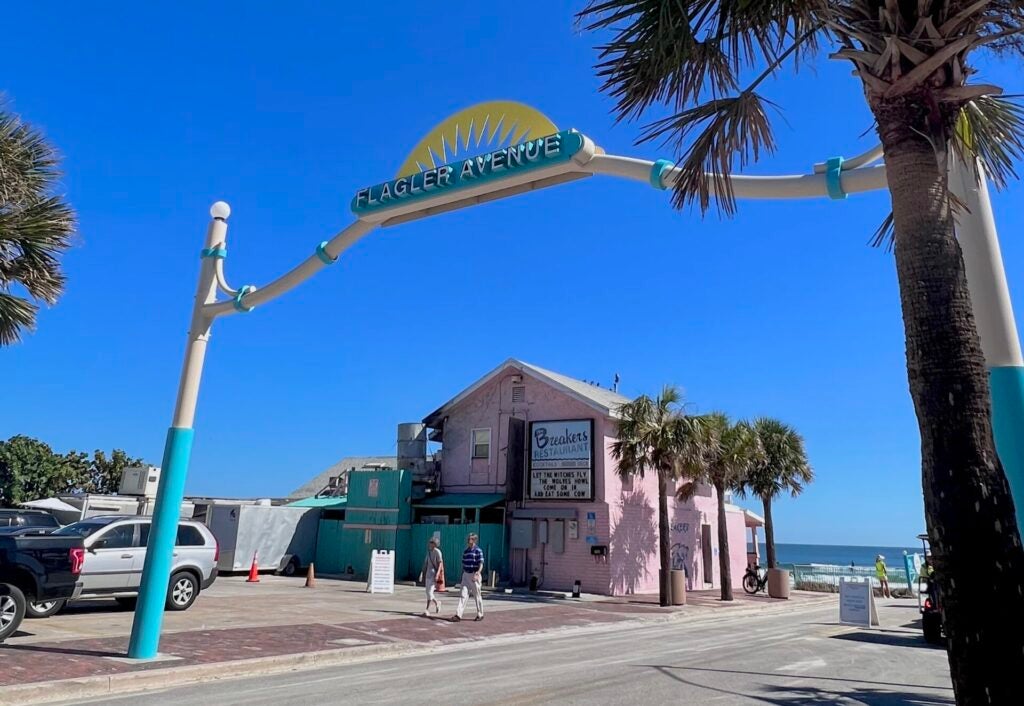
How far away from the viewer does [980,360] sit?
437cm

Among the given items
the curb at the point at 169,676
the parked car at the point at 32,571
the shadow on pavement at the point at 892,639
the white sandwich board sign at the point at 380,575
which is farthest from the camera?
the white sandwich board sign at the point at 380,575

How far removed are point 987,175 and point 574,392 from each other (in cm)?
2059

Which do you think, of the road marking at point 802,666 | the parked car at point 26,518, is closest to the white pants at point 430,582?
the road marking at point 802,666

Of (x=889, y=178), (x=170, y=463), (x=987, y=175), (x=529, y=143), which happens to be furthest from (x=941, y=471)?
(x=170, y=463)

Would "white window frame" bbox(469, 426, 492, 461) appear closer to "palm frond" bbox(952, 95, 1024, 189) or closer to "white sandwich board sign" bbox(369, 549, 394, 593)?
"white sandwich board sign" bbox(369, 549, 394, 593)

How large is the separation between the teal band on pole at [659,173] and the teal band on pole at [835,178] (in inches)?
53.7

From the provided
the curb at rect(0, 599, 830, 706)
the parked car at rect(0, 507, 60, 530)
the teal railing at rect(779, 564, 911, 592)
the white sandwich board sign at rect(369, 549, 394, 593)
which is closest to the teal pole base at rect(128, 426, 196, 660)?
the curb at rect(0, 599, 830, 706)

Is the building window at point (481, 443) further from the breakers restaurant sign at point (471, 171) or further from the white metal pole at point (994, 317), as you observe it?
the white metal pole at point (994, 317)

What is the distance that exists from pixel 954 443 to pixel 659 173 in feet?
12.8

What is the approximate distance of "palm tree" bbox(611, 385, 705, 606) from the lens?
2303cm

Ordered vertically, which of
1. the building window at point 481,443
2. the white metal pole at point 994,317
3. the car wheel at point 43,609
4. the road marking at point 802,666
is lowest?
the road marking at point 802,666

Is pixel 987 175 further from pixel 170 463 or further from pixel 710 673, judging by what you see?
pixel 170 463

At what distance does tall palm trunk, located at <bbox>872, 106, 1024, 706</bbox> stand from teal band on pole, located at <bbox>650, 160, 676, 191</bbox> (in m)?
2.42

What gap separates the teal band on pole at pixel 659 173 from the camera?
7.22m
